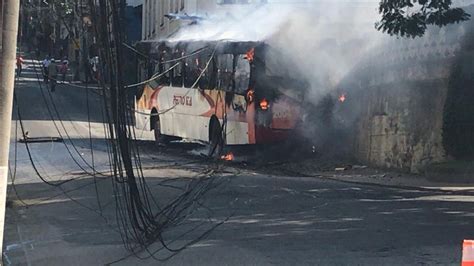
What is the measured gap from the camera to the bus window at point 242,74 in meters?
16.8

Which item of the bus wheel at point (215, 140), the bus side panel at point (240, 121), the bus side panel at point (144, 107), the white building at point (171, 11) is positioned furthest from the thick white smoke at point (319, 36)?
the white building at point (171, 11)

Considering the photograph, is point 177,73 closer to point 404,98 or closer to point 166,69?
point 166,69

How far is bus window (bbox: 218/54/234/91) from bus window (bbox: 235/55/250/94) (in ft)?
0.85

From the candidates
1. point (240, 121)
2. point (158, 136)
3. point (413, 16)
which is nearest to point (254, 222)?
point (413, 16)

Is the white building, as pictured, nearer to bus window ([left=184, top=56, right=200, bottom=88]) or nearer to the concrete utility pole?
bus window ([left=184, top=56, right=200, bottom=88])

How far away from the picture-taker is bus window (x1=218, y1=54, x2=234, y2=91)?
57.0 feet

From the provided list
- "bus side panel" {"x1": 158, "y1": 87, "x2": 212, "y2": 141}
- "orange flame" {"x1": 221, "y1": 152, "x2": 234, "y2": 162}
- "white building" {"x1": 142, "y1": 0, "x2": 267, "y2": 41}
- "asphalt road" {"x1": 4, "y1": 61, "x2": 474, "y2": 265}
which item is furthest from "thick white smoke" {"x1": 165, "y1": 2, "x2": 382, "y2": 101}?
"white building" {"x1": 142, "y1": 0, "x2": 267, "y2": 41}

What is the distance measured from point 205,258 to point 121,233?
1739 mm

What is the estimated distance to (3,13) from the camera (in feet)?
19.2

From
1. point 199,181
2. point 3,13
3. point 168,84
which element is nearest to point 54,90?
point 168,84

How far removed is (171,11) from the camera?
41625 millimetres

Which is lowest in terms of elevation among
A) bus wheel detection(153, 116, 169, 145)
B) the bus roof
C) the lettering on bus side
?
bus wheel detection(153, 116, 169, 145)

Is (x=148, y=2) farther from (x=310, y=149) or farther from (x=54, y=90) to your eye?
(x=310, y=149)

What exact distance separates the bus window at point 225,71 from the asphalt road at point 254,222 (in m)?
2.57
